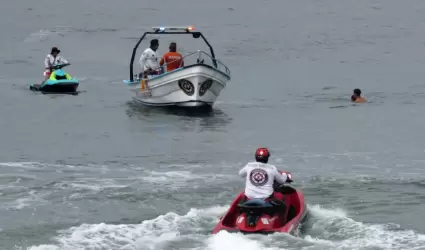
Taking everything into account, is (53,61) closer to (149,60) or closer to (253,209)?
(149,60)

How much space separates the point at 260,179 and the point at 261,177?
1.9 inches

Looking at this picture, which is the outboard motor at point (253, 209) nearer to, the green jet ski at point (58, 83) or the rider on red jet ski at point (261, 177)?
the rider on red jet ski at point (261, 177)

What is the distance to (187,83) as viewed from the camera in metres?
35.7

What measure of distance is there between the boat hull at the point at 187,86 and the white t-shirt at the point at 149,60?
1.64 feet

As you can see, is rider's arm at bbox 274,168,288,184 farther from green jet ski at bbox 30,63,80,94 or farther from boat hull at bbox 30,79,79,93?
boat hull at bbox 30,79,79,93

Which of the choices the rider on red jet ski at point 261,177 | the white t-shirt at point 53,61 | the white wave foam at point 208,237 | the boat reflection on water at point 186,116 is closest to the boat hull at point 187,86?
the boat reflection on water at point 186,116

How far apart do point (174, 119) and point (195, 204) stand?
13.0m

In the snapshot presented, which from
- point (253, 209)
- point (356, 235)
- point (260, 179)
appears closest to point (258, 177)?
point (260, 179)

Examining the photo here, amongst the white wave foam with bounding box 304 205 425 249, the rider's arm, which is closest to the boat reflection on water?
the white wave foam with bounding box 304 205 425 249

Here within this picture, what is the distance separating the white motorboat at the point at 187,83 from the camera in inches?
1387

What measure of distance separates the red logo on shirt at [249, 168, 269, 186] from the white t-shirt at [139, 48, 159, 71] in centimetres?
1673

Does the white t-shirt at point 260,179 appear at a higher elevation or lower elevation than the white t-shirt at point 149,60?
lower

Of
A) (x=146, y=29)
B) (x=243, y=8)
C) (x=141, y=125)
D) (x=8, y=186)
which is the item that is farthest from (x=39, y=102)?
(x=243, y=8)

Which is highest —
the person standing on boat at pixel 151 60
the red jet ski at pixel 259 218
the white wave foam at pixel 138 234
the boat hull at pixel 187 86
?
the person standing on boat at pixel 151 60
